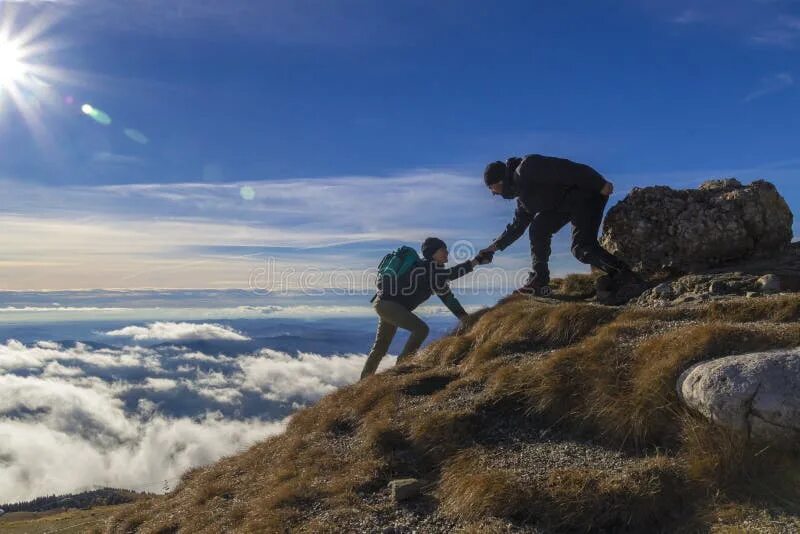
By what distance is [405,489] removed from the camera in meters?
8.55

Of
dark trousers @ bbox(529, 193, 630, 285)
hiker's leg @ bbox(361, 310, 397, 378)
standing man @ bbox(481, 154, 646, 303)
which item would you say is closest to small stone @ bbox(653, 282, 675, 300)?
standing man @ bbox(481, 154, 646, 303)

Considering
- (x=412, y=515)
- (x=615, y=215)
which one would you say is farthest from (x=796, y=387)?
(x=615, y=215)

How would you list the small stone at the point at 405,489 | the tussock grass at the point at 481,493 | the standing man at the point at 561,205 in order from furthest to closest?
the standing man at the point at 561,205, the small stone at the point at 405,489, the tussock grass at the point at 481,493

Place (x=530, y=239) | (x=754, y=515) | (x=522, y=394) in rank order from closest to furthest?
(x=754, y=515)
(x=522, y=394)
(x=530, y=239)

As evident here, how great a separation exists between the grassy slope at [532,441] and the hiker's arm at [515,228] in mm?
1988

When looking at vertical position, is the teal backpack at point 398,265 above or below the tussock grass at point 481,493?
above

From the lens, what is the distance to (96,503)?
142m

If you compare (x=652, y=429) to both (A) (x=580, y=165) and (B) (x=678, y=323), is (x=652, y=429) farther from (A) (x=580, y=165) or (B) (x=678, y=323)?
(A) (x=580, y=165)

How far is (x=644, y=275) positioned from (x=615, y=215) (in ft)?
5.86

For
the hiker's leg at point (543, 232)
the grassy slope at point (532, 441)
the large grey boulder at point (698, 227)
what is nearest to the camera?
the grassy slope at point (532, 441)

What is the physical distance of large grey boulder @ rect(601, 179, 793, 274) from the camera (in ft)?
47.6

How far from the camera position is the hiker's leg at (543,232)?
14680mm

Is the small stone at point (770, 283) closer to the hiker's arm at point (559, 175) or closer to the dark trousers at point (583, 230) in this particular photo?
the dark trousers at point (583, 230)

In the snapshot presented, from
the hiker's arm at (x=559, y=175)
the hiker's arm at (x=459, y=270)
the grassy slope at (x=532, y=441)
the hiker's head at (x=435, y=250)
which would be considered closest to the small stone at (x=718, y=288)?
the grassy slope at (x=532, y=441)
